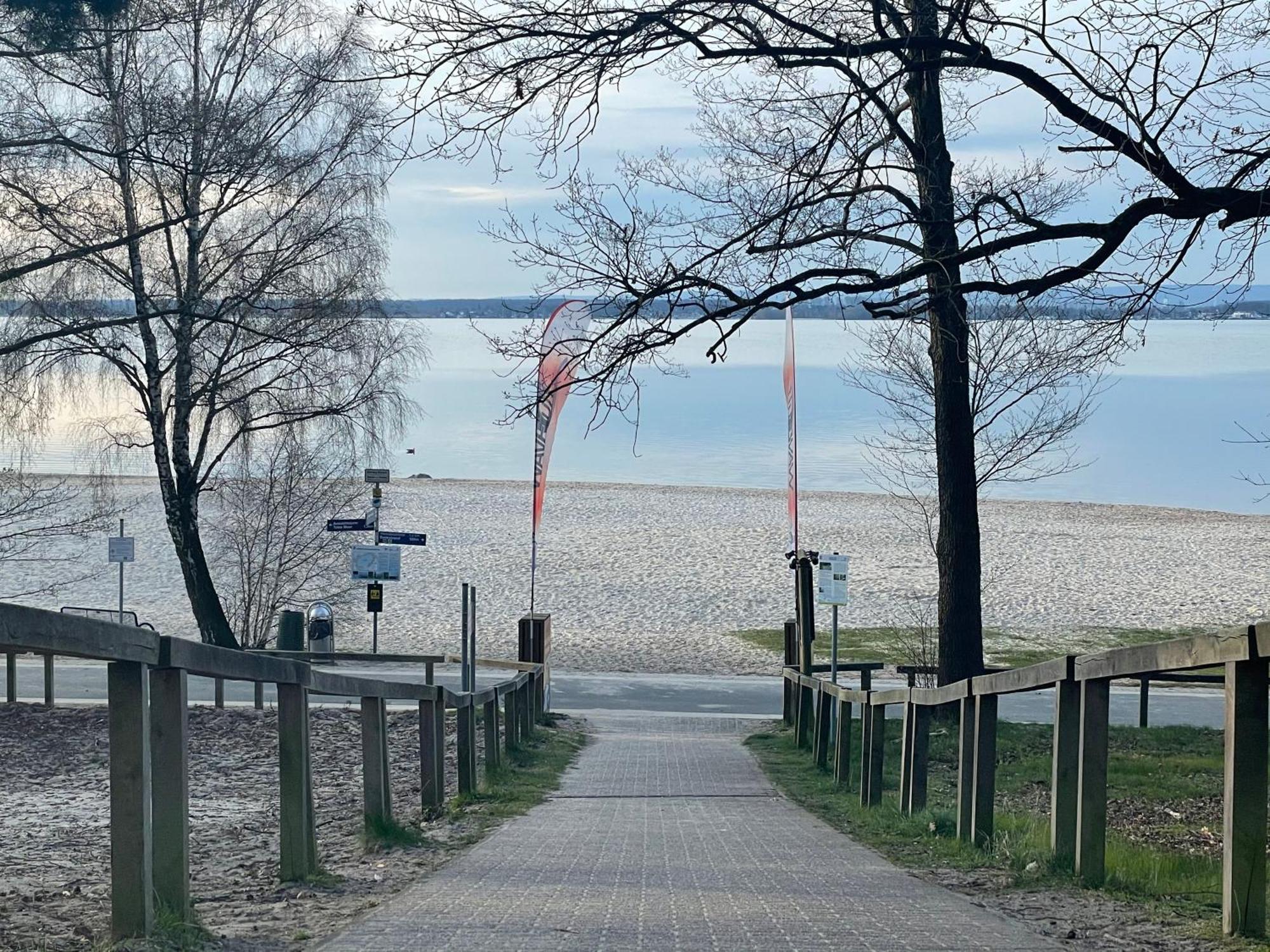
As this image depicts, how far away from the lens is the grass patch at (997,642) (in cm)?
2795

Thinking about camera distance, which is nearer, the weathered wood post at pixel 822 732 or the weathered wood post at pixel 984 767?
the weathered wood post at pixel 984 767

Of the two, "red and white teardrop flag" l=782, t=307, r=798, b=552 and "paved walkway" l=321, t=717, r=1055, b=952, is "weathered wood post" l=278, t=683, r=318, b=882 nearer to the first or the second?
"paved walkway" l=321, t=717, r=1055, b=952

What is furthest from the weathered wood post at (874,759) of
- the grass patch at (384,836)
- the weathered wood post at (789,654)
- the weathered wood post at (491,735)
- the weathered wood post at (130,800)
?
the weathered wood post at (789,654)

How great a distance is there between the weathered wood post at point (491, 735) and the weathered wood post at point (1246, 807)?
7711 millimetres

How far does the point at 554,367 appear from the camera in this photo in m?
15.4

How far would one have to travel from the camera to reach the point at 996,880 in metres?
6.45

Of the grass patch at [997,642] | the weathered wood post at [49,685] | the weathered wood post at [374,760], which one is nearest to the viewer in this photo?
the weathered wood post at [374,760]

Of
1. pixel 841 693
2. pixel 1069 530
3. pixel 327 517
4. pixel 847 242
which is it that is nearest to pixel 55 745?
pixel 841 693

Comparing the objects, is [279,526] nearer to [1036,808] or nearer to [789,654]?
[789,654]

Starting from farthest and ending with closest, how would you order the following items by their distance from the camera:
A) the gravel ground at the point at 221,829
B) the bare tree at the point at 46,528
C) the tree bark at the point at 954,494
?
1. the bare tree at the point at 46,528
2. the tree bark at the point at 954,494
3. the gravel ground at the point at 221,829

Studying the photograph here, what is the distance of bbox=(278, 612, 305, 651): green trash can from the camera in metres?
24.7

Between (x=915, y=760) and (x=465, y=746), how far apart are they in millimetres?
3334

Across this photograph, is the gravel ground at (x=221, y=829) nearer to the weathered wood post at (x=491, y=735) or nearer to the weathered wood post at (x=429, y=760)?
the weathered wood post at (x=429, y=760)

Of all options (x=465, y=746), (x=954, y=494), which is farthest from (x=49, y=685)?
(x=954, y=494)
